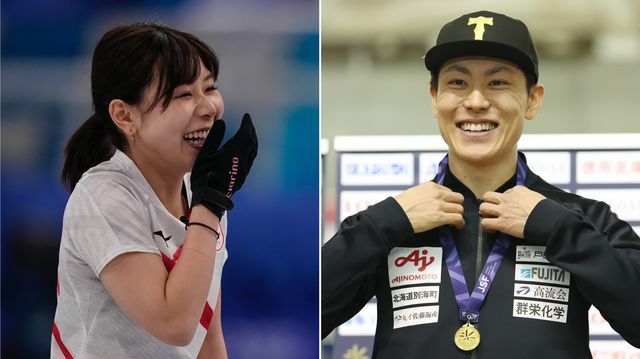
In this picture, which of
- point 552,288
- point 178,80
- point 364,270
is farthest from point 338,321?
point 178,80

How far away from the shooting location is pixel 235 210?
1.75 meters

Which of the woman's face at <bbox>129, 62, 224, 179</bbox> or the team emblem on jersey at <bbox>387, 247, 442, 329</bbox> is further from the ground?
the woman's face at <bbox>129, 62, 224, 179</bbox>

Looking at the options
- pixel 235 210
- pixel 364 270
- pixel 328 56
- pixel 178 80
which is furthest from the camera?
pixel 328 56

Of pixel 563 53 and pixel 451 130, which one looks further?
pixel 563 53

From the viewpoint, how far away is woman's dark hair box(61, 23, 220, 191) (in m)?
1.63

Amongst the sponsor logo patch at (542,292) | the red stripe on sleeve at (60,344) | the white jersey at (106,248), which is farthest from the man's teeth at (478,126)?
the red stripe on sleeve at (60,344)

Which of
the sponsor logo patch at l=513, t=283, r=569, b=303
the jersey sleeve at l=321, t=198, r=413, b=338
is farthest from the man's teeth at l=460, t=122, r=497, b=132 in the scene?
the sponsor logo patch at l=513, t=283, r=569, b=303

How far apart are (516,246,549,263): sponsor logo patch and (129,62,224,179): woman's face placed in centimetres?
68

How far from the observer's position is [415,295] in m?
1.87

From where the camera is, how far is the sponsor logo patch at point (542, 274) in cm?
184

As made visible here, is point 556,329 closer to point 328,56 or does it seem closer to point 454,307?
point 454,307

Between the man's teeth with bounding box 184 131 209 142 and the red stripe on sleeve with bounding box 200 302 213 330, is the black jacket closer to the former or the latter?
the red stripe on sleeve with bounding box 200 302 213 330

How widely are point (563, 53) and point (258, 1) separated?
1658 mm

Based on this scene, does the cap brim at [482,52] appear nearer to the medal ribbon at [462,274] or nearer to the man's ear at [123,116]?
the medal ribbon at [462,274]
